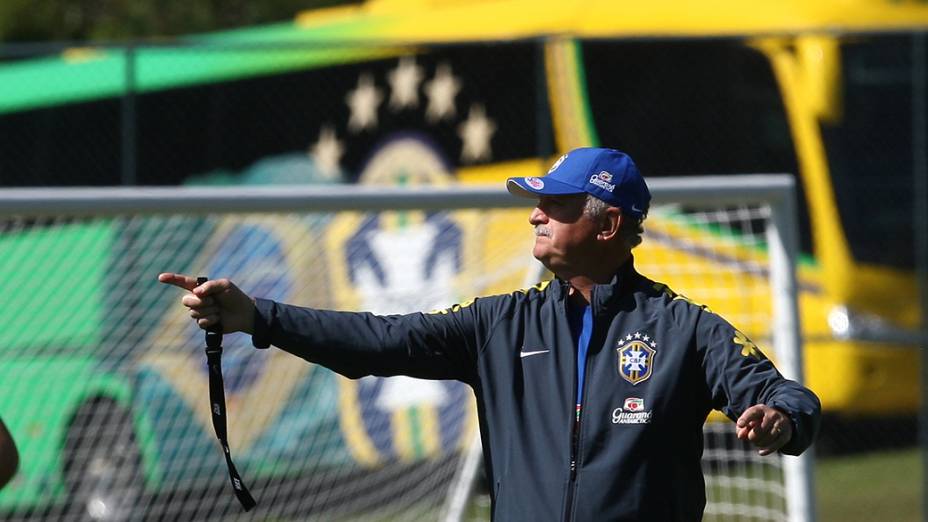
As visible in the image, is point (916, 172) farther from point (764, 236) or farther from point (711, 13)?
point (764, 236)

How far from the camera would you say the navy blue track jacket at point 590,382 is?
12.4 ft

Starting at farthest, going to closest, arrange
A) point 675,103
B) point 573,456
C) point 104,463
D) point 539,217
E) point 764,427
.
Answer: point 675,103
point 104,463
point 539,217
point 573,456
point 764,427

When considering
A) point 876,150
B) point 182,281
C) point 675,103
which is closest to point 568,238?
point 182,281

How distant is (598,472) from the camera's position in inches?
149

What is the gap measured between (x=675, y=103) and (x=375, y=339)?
6.31m

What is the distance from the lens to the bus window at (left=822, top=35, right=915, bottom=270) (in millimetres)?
10008

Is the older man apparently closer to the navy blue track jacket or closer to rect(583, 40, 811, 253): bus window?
the navy blue track jacket

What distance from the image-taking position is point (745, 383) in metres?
3.72

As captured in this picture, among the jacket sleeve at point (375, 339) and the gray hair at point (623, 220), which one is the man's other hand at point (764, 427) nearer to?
the gray hair at point (623, 220)

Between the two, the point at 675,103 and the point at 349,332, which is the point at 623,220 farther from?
the point at 675,103

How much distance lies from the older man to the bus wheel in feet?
12.7

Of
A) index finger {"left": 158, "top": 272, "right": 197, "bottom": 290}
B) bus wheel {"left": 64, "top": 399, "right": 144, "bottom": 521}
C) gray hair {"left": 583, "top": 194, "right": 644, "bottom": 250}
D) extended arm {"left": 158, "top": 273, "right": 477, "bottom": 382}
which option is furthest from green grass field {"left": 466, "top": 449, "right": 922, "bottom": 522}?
index finger {"left": 158, "top": 272, "right": 197, "bottom": 290}

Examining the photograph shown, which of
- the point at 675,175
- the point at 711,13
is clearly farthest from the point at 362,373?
the point at 711,13

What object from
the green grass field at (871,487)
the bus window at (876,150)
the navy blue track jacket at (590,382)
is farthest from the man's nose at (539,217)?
the bus window at (876,150)
